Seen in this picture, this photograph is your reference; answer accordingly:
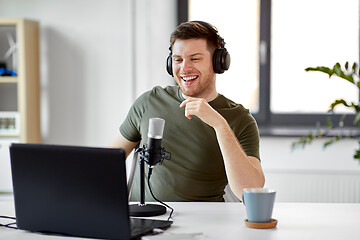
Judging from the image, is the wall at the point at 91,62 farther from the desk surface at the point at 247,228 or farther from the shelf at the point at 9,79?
the desk surface at the point at 247,228

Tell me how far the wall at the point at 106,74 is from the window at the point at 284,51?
263mm

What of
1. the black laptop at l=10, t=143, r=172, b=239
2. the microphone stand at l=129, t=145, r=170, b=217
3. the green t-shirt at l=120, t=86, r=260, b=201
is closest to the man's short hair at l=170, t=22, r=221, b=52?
the green t-shirt at l=120, t=86, r=260, b=201

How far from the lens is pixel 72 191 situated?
1.23 m

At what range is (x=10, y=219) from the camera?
4.88ft

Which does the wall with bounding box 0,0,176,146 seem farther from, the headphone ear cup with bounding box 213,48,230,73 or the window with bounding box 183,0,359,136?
the headphone ear cup with bounding box 213,48,230,73

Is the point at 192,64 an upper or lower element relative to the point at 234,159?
upper

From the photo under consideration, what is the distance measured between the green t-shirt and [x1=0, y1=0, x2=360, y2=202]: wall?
4.77ft

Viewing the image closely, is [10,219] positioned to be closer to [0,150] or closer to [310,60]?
[0,150]

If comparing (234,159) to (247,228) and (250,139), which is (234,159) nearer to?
(250,139)

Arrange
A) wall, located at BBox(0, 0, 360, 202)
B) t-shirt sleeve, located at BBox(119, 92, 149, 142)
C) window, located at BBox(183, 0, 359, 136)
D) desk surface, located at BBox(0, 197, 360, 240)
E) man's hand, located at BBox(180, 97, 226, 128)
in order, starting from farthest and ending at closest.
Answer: window, located at BBox(183, 0, 359, 136)
wall, located at BBox(0, 0, 360, 202)
t-shirt sleeve, located at BBox(119, 92, 149, 142)
man's hand, located at BBox(180, 97, 226, 128)
desk surface, located at BBox(0, 197, 360, 240)

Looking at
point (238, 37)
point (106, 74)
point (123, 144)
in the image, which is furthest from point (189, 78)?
point (238, 37)

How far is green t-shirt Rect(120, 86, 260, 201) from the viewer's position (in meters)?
1.93

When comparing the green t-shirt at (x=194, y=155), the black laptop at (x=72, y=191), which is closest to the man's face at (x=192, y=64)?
the green t-shirt at (x=194, y=155)

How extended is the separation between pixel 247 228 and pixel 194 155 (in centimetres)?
62
